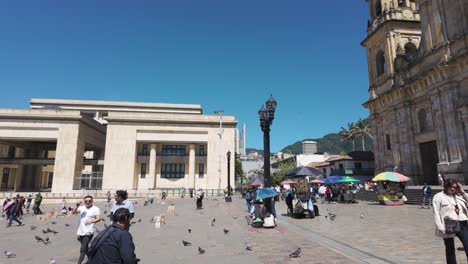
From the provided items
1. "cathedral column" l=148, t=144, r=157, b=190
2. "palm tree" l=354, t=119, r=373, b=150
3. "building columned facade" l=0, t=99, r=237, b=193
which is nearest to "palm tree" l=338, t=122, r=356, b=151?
"palm tree" l=354, t=119, r=373, b=150

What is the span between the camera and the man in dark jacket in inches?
121

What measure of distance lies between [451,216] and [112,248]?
5.15 meters

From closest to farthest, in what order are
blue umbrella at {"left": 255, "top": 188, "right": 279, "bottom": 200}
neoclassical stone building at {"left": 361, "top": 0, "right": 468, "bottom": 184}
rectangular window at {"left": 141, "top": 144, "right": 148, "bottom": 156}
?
blue umbrella at {"left": 255, "top": 188, "right": 279, "bottom": 200}, neoclassical stone building at {"left": 361, "top": 0, "right": 468, "bottom": 184}, rectangular window at {"left": 141, "top": 144, "right": 148, "bottom": 156}

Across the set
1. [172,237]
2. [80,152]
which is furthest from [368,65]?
[80,152]

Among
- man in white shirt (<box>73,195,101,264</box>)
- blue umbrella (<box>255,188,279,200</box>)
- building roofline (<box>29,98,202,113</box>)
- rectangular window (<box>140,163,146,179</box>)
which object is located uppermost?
building roofline (<box>29,98,202,113</box>)

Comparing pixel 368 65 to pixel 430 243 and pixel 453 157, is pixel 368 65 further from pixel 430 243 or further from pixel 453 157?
pixel 430 243

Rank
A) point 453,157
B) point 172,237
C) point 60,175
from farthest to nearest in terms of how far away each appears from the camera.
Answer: point 60,175 < point 453,157 < point 172,237

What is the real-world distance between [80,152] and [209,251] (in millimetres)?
47837

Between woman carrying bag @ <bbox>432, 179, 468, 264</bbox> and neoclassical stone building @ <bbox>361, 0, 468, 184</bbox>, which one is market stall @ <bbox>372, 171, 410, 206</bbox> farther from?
woman carrying bag @ <bbox>432, 179, 468, 264</bbox>

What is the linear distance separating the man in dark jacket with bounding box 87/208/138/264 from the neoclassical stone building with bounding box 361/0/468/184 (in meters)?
27.3

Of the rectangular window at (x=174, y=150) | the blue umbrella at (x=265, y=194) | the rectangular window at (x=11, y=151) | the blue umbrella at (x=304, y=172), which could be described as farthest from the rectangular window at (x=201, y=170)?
the blue umbrella at (x=265, y=194)

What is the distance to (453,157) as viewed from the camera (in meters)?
24.0

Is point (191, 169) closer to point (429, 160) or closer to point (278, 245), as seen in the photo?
point (429, 160)

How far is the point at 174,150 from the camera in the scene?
54031mm
